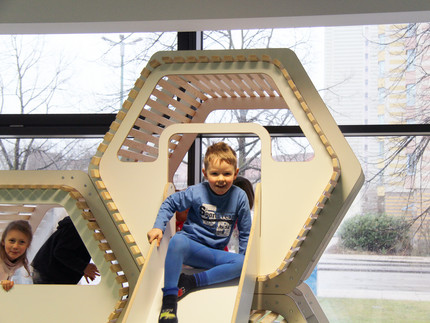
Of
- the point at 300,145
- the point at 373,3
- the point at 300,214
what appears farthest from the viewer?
the point at 300,145

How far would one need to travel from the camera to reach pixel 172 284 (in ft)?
8.87

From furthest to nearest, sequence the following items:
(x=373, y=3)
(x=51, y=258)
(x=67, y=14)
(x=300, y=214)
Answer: (x=67, y=14)
(x=373, y=3)
(x=51, y=258)
(x=300, y=214)

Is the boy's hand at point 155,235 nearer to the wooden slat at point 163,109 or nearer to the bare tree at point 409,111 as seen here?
the wooden slat at point 163,109

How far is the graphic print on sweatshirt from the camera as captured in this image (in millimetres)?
2881

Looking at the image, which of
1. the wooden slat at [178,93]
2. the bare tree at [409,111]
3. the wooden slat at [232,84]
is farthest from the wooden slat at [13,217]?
the bare tree at [409,111]

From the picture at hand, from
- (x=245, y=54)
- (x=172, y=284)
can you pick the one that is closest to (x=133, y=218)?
(x=172, y=284)

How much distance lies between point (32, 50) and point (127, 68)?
678 millimetres

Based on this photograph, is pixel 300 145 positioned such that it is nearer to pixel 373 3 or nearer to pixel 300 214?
pixel 373 3

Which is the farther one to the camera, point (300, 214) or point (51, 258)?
point (51, 258)

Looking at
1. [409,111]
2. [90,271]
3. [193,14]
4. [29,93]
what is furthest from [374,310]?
[29,93]

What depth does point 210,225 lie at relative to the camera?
2881mm

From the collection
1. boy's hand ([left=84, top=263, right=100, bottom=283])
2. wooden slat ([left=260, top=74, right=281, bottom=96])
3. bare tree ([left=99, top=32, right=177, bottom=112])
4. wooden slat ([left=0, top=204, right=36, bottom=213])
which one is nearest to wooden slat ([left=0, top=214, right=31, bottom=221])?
wooden slat ([left=0, top=204, right=36, bottom=213])

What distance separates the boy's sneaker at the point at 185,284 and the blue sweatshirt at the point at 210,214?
0.18 metres

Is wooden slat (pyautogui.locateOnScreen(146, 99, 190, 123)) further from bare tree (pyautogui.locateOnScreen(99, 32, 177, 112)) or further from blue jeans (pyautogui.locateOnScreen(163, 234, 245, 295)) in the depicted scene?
bare tree (pyautogui.locateOnScreen(99, 32, 177, 112))
